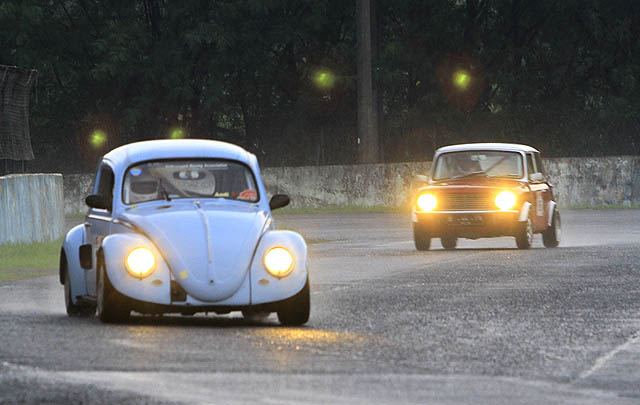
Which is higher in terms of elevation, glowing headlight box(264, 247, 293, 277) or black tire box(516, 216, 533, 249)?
glowing headlight box(264, 247, 293, 277)

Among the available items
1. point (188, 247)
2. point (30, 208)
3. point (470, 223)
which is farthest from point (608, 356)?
point (30, 208)

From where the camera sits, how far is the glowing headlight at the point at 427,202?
961 inches

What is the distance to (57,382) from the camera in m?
9.66

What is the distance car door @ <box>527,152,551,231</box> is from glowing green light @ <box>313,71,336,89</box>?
22.9 metres

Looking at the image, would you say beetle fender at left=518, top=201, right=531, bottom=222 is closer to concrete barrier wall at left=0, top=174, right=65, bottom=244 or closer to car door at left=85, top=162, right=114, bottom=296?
concrete barrier wall at left=0, top=174, right=65, bottom=244

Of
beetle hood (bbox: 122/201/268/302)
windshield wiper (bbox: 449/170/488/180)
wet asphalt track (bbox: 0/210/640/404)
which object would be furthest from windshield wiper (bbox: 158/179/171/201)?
windshield wiper (bbox: 449/170/488/180)

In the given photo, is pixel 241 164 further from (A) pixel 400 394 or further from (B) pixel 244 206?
(A) pixel 400 394

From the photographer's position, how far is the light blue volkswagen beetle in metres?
12.6

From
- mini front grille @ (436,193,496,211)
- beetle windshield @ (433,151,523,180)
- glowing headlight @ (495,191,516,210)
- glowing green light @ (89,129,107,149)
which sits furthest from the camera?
glowing green light @ (89,129,107,149)

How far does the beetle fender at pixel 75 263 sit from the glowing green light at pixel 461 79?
1327 inches

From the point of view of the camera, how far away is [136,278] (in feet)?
41.4

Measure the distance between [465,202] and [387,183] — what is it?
19.9 metres

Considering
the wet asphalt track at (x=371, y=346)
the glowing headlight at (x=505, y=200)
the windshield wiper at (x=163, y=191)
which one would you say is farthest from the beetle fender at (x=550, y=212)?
the windshield wiper at (x=163, y=191)

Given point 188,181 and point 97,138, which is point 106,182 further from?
point 97,138
